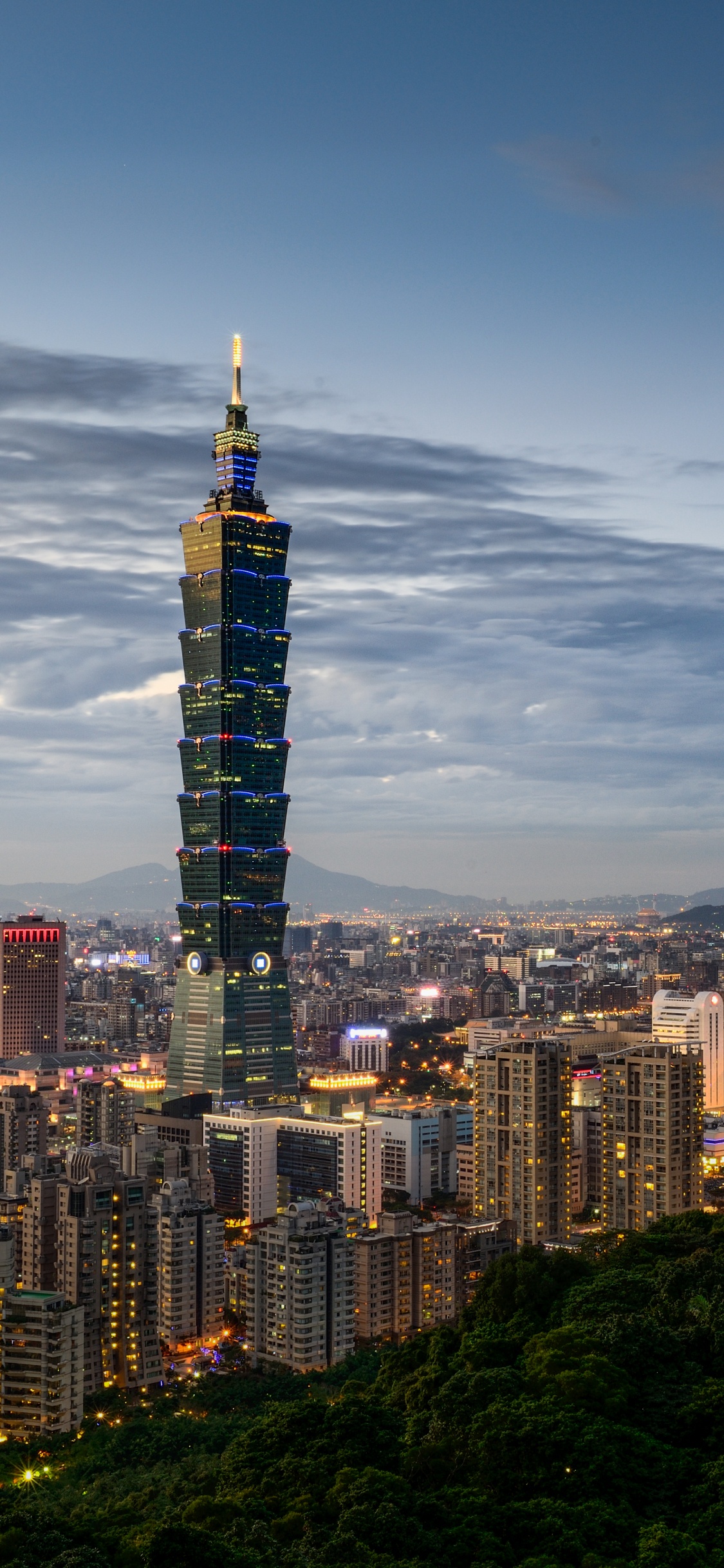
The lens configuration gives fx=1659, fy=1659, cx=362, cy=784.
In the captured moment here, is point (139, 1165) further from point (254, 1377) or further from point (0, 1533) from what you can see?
point (0, 1533)

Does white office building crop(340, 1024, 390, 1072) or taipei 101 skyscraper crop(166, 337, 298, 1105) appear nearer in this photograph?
taipei 101 skyscraper crop(166, 337, 298, 1105)

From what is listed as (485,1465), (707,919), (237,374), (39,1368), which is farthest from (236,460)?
(707,919)

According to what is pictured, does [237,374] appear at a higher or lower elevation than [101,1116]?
higher

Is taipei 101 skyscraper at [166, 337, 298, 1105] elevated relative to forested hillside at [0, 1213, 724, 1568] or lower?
elevated

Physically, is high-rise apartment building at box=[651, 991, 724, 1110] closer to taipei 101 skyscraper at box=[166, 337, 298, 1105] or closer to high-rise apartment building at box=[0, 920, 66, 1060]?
taipei 101 skyscraper at box=[166, 337, 298, 1105]

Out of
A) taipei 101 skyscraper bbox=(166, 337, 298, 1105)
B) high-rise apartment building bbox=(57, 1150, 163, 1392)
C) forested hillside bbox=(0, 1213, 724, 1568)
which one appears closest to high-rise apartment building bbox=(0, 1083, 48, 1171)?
taipei 101 skyscraper bbox=(166, 337, 298, 1105)

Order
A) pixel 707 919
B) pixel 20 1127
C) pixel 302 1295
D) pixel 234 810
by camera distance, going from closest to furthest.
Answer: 1. pixel 302 1295
2. pixel 20 1127
3. pixel 234 810
4. pixel 707 919

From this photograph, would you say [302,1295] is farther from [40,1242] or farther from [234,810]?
[234,810]
